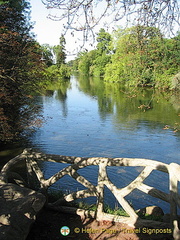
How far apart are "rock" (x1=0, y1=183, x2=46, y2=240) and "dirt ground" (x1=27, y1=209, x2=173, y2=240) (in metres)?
0.45

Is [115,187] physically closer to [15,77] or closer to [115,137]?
[15,77]

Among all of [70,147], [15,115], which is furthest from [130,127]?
[15,115]

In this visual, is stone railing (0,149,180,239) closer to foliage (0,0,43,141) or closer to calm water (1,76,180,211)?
calm water (1,76,180,211)

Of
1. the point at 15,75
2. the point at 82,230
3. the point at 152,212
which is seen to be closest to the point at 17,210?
the point at 82,230

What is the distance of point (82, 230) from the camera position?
4.16 m

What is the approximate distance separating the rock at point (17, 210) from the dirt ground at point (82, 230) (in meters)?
0.45

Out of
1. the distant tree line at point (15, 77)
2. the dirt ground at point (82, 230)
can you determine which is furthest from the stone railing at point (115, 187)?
the distant tree line at point (15, 77)

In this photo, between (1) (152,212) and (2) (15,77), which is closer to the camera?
(1) (152,212)

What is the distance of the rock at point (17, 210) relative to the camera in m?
3.35

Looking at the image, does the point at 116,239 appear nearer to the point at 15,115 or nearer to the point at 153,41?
the point at 153,41

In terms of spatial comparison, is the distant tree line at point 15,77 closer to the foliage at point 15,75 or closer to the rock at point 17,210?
the foliage at point 15,75

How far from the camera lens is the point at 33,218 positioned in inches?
149

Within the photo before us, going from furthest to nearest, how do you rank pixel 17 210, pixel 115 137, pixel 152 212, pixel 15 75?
pixel 115 137 → pixel 15 75 → pixel 152 212 → pixel 17 210

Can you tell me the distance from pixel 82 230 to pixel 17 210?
1.16m
